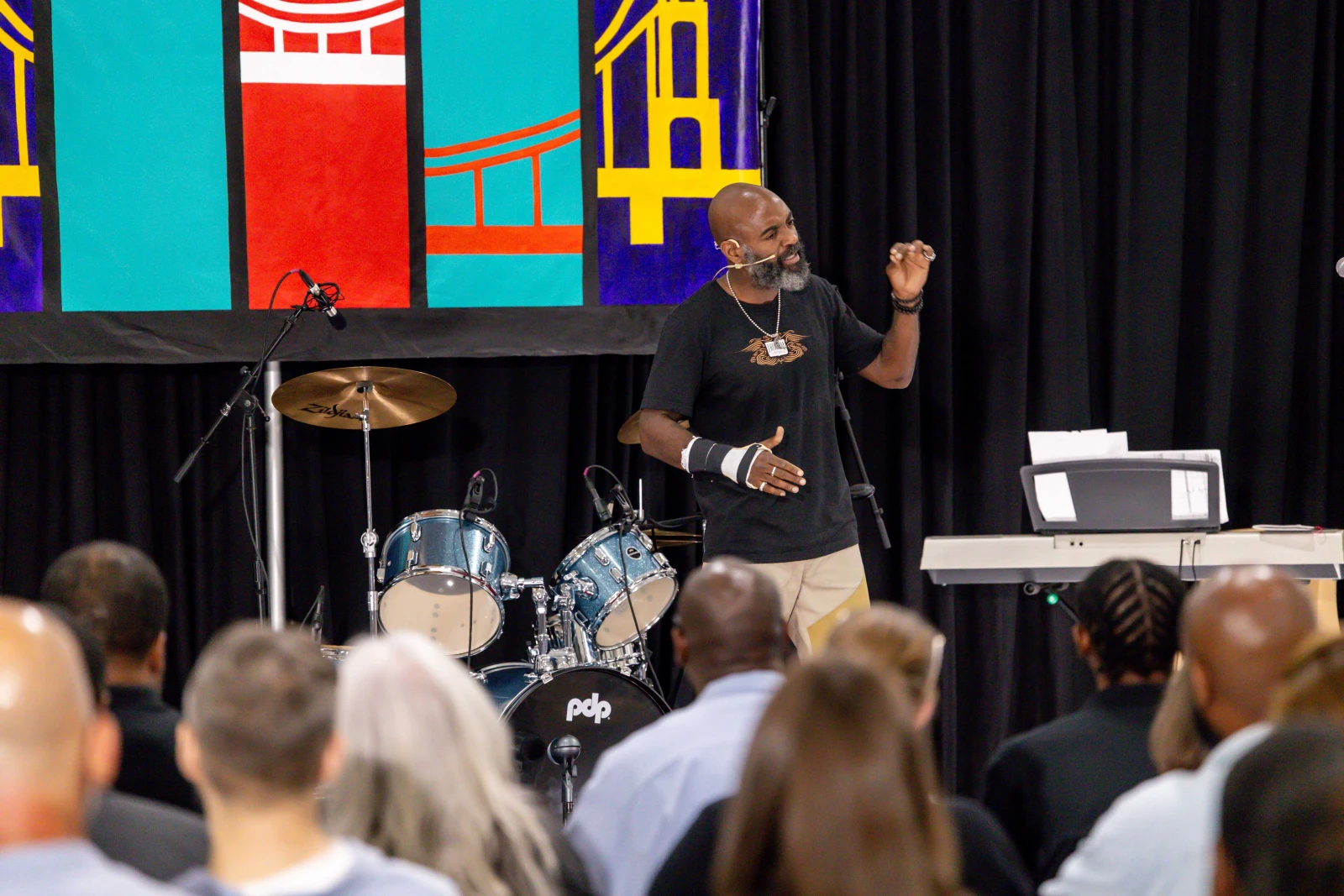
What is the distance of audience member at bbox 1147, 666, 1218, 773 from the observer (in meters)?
1.99

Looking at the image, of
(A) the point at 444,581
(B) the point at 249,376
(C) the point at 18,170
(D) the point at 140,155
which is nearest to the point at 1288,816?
(A) the point at 444,581

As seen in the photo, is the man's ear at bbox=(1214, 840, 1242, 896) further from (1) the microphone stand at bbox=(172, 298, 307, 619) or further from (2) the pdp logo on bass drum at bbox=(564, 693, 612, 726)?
(1) the microphone stand at bbox=(172, 298, 307, 619)

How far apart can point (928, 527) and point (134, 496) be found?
2.97 m

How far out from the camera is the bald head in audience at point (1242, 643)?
A: 1.92 metres

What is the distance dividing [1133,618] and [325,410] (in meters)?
2.98

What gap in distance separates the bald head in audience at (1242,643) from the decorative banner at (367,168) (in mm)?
3106

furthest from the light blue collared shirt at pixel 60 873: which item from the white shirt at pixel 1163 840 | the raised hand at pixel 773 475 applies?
the raised hand at pixel 773 475

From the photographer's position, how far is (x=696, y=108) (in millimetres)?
Answer: 4895

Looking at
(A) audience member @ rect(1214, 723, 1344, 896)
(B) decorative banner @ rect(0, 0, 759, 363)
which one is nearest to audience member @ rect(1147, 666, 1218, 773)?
(A) audience member @ rect(1214, 723, 1344, 896)

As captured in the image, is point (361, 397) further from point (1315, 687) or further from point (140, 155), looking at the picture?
point (1315, 687)

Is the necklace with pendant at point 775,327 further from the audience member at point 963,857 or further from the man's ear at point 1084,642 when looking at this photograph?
the audience member at point 963,857

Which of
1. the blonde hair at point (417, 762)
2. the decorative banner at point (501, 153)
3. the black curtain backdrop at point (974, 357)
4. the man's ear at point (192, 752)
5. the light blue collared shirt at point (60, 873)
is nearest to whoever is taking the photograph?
the light blue collared shirt at point (60, 873)

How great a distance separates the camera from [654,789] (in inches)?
78.5

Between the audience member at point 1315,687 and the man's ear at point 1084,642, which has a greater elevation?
the audience member at point 1315,687
